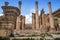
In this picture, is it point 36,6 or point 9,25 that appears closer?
point 9,25

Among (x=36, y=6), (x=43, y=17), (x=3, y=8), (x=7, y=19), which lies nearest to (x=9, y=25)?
(x=7, y=19)

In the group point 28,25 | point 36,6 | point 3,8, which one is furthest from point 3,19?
point 28,25

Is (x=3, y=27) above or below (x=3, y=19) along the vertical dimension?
below

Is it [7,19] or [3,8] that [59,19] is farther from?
[7,19]

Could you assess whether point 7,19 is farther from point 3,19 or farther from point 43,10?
point 43,10

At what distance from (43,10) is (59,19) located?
685 centimetres

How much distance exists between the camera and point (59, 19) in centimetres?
4166

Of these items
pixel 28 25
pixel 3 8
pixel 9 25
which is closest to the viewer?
pixel 9 25

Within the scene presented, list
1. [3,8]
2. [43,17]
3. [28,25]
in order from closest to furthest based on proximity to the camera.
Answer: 1. [3,8]
2. [43,17]
3. [28,25]

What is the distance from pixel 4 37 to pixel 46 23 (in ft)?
103

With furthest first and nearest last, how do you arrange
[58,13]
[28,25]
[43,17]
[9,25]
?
[28,25] < [58,13] < [43,17] < [9,25]

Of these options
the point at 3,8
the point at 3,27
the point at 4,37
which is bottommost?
the point at 4,37

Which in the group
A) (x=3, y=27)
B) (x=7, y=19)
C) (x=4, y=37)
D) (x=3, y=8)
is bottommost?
(x=4, y=37)

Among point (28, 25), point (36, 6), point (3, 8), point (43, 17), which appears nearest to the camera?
point (3, 8)
